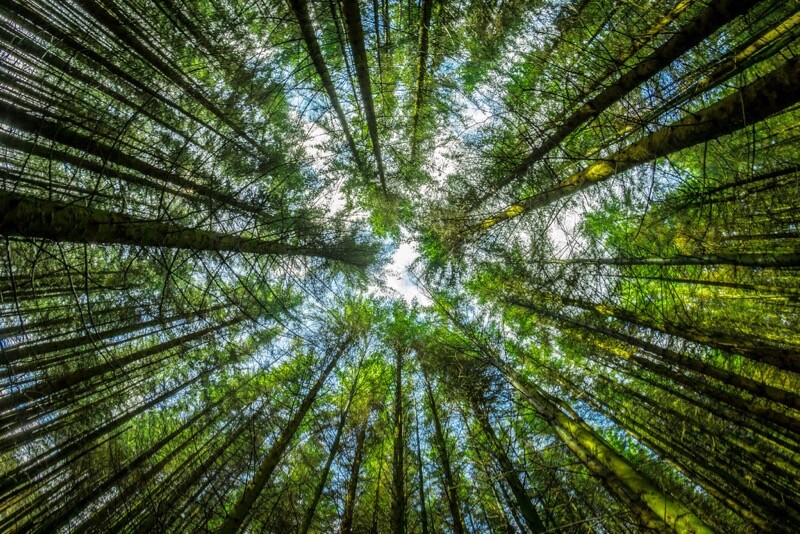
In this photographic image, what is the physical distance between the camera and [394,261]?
10977mm

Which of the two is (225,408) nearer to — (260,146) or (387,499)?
(387,499)

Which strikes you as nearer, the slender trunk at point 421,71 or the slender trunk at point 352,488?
the slender trunk at point 421,71

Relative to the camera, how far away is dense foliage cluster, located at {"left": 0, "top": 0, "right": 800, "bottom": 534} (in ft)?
9.21

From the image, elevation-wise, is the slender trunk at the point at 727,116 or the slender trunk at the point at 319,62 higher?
the slender trunk at the point at 319,62

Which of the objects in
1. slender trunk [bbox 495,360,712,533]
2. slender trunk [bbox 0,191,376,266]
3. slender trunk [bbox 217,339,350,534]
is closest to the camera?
slender trunk [bbox 0,191,376,266]

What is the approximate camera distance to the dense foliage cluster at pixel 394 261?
2.81 meters

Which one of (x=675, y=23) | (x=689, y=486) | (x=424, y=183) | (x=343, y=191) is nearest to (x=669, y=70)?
(x=675, y=23)

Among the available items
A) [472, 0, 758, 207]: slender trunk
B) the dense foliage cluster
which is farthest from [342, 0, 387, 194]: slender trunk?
[472, 0, 758, 207]: slender trunk

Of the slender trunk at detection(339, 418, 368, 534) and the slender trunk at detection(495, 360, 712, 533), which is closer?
the slender trunk at detection(495, 360, 712, 533)

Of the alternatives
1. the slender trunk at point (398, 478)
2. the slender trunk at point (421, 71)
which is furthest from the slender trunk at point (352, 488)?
the slender trunk at point (421, 71)

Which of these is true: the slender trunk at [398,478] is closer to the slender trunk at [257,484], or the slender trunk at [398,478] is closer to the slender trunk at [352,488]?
the slender trunk at [352,488]

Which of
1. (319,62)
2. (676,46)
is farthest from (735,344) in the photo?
(319,62)

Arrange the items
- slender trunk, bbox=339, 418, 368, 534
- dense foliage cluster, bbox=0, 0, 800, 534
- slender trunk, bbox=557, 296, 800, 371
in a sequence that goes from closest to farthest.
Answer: dense foliage cluster, bbox=0, 0, 800, 534 → slender trunk, bbox=557, 296, 800, 371 → slender trunk, bbox=339, 418, 368, 534

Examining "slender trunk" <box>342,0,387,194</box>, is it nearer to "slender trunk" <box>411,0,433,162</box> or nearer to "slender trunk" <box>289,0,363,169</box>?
A: "slender trunk" <box>289,0,363,169</box>
